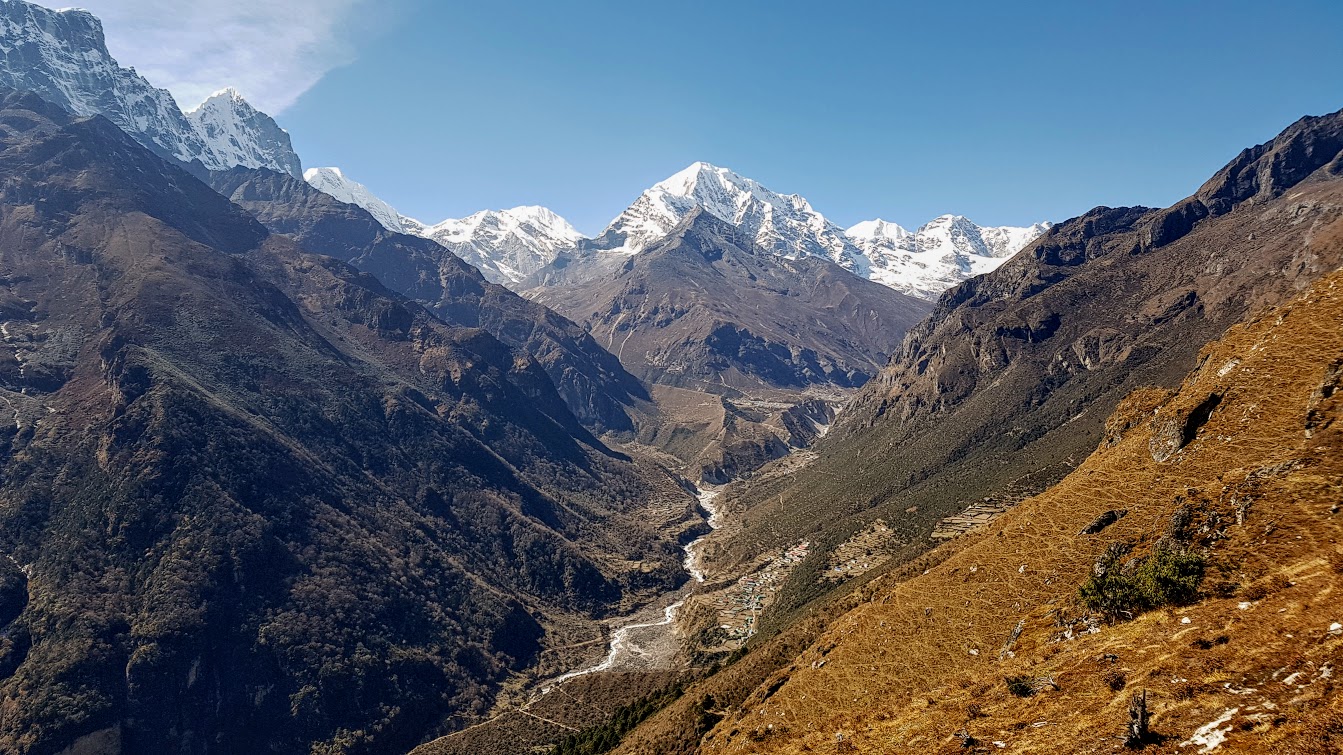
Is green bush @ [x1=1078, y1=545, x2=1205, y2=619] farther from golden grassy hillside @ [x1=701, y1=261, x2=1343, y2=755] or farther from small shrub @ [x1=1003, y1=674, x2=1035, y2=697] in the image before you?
small shrub @ [x1=1003, y1=674, x2=1035, y2=697]

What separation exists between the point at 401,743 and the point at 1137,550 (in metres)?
196

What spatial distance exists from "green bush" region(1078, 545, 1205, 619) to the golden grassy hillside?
1208mm

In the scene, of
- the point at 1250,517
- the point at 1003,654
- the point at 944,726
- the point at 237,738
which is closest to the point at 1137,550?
the point at 1250,517

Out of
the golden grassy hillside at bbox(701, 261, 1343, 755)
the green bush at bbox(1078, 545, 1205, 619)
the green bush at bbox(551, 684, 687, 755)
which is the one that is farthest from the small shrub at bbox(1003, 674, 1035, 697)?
the green bush at bbox(551, 684, 687, 755)

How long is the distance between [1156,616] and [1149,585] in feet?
11.2

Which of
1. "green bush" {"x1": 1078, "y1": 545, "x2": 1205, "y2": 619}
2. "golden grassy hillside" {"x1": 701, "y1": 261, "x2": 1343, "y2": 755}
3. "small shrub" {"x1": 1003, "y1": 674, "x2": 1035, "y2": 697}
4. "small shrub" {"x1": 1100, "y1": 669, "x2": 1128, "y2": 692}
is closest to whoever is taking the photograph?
"golden grassy hillside" {"x1": 701, "y1": 261, "x2": 1343, "y2": 755}

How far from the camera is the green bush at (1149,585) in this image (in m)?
53.2

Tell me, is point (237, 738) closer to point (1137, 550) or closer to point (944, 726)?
point (944, 726)

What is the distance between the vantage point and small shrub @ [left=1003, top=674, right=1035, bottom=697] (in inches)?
1935

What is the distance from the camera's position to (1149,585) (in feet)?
179

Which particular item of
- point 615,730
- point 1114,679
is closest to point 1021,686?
point 1114,679

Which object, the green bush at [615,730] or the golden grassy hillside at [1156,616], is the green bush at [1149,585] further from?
the green bush at [615,730]

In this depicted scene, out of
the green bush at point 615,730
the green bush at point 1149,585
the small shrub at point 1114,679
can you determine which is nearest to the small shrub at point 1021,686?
the small shrub at point 1114,679

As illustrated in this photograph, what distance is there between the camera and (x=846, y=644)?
90500 mm
